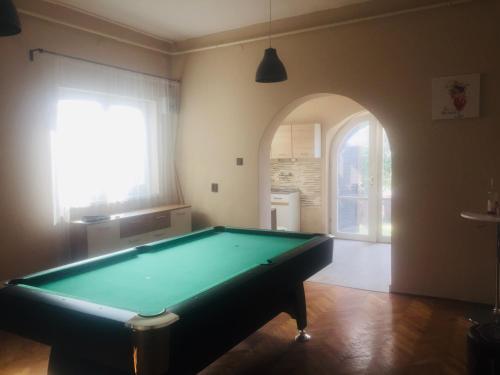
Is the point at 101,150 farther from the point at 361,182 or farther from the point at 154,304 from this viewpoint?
the point at 361,182

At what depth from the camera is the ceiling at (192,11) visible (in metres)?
4.00

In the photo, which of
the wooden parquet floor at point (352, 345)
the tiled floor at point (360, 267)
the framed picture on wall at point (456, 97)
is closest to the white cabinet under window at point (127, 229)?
the wooden parquet floor at point (352, 345)

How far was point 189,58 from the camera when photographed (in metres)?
5.23

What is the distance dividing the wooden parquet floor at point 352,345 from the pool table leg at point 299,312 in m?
0.06

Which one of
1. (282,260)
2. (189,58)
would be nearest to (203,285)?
(282,260)

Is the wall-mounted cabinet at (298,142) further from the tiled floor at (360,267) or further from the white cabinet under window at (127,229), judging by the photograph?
the white cabinet under window at (127,229)

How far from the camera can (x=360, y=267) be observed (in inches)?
202

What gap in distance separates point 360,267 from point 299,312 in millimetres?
2228

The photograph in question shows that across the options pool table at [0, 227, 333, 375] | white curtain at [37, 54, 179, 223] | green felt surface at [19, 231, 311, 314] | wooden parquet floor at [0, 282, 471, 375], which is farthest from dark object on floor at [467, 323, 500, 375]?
white curtain at [37, 54, 179, 223]

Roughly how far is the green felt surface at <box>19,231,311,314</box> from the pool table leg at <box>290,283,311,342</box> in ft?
1.24

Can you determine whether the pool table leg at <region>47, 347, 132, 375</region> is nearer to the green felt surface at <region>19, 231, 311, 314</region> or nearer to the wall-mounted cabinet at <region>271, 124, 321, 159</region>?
the green felt surface at <region>19, 231, 311, 314</region>

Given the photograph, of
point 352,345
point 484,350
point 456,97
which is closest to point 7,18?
point 352,345

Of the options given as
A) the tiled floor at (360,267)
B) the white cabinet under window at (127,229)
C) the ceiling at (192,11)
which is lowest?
the tiled floor at (360,267)

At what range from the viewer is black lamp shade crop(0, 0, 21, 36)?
6.83 ft
